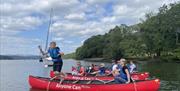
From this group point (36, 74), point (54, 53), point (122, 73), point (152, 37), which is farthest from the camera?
point (152, 37)

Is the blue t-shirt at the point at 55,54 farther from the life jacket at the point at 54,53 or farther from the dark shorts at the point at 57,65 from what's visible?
the dark shorts at the point at 57,65

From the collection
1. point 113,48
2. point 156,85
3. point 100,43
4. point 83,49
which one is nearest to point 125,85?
point 156,85

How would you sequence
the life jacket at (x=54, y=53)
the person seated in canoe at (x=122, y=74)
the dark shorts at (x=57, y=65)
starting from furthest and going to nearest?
the dark shorts at (x=57, y=65) → the life jacket at (x=54, y=53) → the person seated in canoe at (x=122, y=74)

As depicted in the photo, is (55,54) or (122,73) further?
(55,54)

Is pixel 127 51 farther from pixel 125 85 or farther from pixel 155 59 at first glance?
pixel 125 85

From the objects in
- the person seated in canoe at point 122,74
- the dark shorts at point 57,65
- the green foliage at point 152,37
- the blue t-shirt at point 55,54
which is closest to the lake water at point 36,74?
the dark shorts at point 57,65

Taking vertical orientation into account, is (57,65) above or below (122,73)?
above

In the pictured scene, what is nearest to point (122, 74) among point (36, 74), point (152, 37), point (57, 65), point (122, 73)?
point (122, 73)

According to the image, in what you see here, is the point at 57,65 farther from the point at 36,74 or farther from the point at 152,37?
the point at 152,37

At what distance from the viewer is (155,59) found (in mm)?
87000

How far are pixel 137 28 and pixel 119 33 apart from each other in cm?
1227

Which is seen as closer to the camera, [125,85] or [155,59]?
[125,85]

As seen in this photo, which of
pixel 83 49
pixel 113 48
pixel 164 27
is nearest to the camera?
pixel 164 27

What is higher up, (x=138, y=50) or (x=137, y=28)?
(x=137, y=28)
